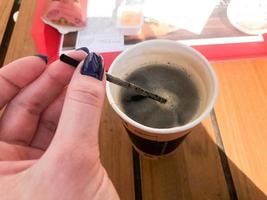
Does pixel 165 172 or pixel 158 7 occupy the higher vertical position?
pixel 158 7

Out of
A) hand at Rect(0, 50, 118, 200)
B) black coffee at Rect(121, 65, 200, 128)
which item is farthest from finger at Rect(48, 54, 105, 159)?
black coffee at Rect(121, 65, 200, 128)

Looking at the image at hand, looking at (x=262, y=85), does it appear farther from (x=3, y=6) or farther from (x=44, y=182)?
(x=3, y=6)

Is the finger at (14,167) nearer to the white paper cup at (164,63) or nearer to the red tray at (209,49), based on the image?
the white paper cup at (164,63)

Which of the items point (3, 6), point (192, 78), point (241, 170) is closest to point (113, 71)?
point (192, 78)

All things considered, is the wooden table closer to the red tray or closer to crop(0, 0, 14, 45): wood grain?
the red tray

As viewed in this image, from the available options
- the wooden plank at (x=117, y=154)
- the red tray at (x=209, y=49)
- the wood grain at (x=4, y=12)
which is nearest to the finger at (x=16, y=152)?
the wooden plank at (x=117, y=154)
